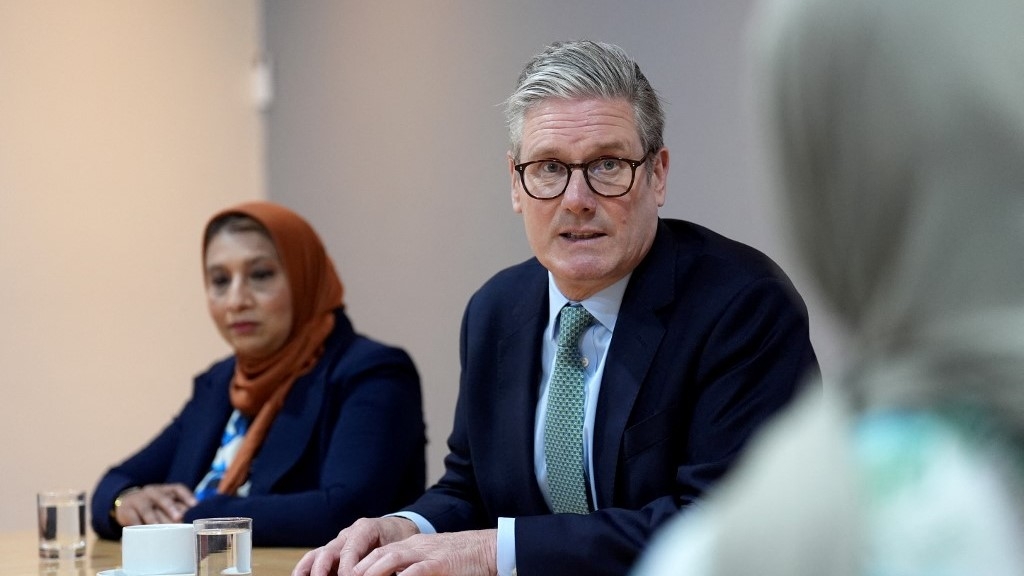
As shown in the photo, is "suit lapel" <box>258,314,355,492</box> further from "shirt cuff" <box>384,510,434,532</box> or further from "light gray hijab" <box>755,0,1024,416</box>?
"light gray hijab" <box>755,0,1024,416</box>

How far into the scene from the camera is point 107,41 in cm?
448

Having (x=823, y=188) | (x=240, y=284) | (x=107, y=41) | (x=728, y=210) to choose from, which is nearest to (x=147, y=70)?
(x=107, y=41)

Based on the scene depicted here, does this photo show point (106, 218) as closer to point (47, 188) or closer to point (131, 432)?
point (47, 188)

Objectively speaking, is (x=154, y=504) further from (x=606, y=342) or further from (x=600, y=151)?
(x=600, y=151)

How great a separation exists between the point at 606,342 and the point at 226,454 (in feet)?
4.15

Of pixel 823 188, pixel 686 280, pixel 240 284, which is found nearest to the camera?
pixel 823 188

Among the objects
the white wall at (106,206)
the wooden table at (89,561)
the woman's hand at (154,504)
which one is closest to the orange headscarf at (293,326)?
the woman's hand at (154,504)

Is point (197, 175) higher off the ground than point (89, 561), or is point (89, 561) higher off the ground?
point (197, 175)

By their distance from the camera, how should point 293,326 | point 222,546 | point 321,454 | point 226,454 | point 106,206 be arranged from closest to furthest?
point 222,546 < point 321,454 < point 226,454 < point 293,326 < point 106,206

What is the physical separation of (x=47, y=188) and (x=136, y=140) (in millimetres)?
403

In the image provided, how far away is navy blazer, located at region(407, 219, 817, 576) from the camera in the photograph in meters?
1.85

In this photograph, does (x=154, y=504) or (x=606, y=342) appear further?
(x=154, y=504)

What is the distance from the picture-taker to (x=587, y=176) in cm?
212

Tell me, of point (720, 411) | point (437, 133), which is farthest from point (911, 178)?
point (437, 133)
